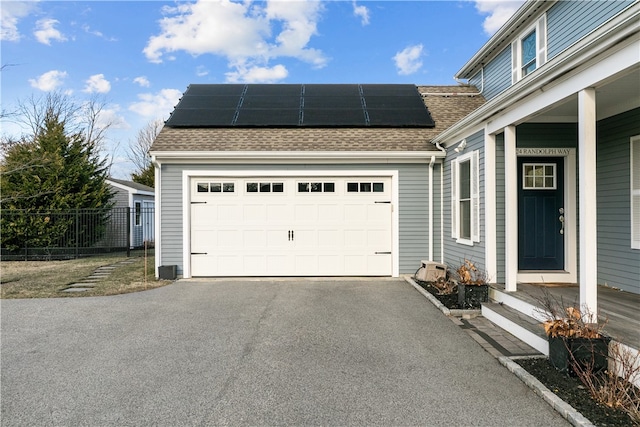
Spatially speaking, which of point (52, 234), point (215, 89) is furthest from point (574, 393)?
point (52, 234)

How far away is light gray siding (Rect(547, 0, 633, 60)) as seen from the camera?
5883mm

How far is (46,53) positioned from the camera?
41.5ft

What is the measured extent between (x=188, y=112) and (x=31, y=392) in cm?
753

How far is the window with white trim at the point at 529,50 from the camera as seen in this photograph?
24.4 ft

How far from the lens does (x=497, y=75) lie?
372 inches

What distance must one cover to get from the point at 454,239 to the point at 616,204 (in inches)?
105

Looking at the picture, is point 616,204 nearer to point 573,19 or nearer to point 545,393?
point 573,19

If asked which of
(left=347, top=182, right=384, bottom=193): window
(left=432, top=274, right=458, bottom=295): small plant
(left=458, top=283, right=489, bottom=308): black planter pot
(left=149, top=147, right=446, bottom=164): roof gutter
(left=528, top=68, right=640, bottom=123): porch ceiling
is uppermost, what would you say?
(left=528, top=68, right=640, bottom=123): porch ceiling

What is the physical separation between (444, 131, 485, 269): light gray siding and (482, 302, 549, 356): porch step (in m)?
1.03

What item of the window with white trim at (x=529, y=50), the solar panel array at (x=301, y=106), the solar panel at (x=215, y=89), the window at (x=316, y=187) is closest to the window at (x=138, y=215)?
the solar panel at (x=215, y=89)

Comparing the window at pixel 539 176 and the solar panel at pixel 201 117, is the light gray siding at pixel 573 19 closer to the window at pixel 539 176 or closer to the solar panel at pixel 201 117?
the window at pixel 539 176

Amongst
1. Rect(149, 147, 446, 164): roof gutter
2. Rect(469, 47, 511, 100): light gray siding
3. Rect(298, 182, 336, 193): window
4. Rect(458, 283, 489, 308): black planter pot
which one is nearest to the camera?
Rect(458, 283, 489, 308): black planter pot

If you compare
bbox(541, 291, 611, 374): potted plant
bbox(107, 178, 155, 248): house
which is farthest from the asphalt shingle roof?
bbox(107, 178, 155, 248): house

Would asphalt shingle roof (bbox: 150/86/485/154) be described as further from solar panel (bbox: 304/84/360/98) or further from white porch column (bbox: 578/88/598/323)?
white porch column (bbox: 578/88/598/323)
